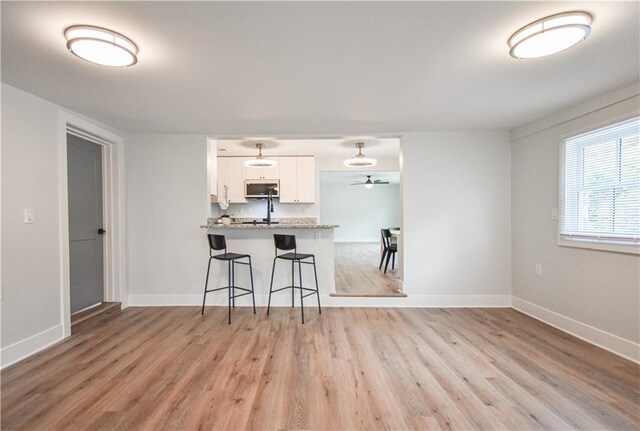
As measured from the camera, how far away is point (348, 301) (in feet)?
12.7

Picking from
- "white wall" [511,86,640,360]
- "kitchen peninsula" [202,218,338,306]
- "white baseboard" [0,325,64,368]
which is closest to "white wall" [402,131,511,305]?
"white wall" [511,86,640,360]

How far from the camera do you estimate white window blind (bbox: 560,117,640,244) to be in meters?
2.44

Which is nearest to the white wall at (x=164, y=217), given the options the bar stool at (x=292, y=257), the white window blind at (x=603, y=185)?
the bar stool at (x=292, y=257)

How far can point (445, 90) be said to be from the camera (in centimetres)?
255

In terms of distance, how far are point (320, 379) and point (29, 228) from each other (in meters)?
2.80

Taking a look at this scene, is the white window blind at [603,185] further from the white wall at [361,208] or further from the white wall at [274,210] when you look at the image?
the white wall at [361,208]

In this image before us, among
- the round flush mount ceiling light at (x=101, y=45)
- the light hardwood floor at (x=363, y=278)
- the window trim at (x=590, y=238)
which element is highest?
the round flush mount ceiling light at (x=101, y=45)

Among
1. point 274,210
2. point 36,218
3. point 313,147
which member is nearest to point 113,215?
point 36,218

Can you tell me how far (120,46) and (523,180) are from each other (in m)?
4.20

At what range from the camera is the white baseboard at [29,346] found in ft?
7.64

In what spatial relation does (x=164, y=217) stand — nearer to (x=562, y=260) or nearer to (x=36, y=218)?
(x=36, y=218)

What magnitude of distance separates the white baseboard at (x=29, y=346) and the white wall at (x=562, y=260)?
5.04 metres

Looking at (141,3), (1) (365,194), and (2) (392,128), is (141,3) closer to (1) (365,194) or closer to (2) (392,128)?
(2) (392,128)

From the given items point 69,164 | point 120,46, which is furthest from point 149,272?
point 120,46
